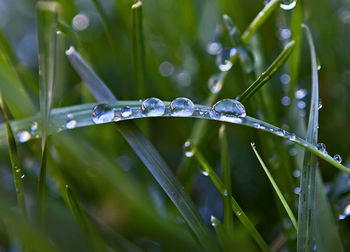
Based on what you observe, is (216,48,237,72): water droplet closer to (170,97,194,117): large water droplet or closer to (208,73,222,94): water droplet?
(208,73,222,94): water droplet

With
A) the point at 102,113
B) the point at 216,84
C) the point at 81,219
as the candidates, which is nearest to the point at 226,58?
the point at 216,84

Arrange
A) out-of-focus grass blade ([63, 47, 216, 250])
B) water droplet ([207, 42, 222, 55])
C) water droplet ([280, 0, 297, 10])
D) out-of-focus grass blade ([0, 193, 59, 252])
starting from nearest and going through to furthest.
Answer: out-of-focus grass blade ([0, 193, 59, 252])
out-of-focus grass blade ([63, 47, 216, 250])
water droplet ([280, 0, 297, 10])
water droplet ([207, 42, 222, 55])

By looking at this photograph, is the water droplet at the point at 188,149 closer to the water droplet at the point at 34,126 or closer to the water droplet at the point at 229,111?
the water droplet at the point at 229,111

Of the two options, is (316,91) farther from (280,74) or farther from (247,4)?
(247,4)

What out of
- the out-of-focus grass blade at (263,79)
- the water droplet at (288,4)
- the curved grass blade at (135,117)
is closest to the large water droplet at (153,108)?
the curved grass blade at (135,117)

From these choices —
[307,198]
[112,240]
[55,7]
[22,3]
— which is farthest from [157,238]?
[22,3]

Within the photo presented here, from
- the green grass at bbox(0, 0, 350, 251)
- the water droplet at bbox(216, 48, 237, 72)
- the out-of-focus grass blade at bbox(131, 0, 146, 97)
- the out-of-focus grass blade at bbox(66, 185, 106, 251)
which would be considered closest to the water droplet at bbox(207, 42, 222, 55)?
the green grass at bbox(0, 0, 350, 251)

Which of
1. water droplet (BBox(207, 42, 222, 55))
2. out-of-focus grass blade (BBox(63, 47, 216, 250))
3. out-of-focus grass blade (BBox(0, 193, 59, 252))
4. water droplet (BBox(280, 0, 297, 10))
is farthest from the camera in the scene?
water droplet (BBox(207, 42, 222, 55))
